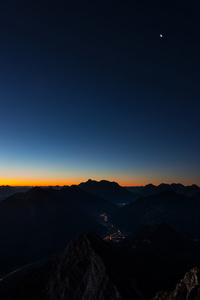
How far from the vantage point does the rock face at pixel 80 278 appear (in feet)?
270

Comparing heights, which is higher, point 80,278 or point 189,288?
point 189,288

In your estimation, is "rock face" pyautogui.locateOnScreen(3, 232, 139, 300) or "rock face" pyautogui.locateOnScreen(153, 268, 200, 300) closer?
"rock face" pyautogui.locateOnScreen(153, 268, 200, 300)

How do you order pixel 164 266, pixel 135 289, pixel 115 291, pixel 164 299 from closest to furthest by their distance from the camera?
pixel 164 299
pixel 115 291
pixel 135 289
pixel 164 266

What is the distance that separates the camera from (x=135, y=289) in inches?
3499

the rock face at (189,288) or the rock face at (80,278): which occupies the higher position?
the rock face at (189,288)

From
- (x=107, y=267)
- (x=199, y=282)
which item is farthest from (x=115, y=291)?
(x=199, y=282)

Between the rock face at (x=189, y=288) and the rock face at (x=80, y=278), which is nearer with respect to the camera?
the rock face at (x=189, y=288)

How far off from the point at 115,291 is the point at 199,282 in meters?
44.3

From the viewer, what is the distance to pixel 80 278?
94.3m

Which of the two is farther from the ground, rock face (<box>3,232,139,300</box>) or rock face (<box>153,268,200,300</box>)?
rock face (<box>153,268,200,300</box>)

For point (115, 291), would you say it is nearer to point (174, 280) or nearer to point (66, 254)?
point (66, 254)

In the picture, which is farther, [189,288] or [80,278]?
[80,278]

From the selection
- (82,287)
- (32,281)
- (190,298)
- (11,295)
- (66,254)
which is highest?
(190,298)

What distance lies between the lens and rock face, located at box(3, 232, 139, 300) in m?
82.2
